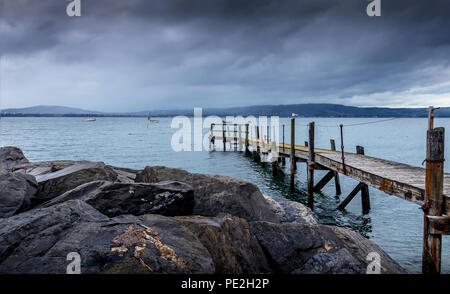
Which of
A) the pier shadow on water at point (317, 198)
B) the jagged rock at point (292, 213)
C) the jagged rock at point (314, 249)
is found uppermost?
the jagged rock at point (314, 249)

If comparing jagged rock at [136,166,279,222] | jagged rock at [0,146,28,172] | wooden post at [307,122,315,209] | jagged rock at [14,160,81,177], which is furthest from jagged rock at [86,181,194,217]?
jagged rock at [0,146,28,172]

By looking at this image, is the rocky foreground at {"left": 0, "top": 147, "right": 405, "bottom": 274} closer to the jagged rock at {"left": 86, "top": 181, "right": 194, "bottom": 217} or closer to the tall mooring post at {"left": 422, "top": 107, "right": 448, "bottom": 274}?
the jagged rock at {"left": 86, "top": 181, "right": 194, "bottom": 217}

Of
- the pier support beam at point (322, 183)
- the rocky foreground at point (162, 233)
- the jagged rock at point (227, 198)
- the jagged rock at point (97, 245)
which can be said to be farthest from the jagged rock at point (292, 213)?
the pier support beam at point (322, 183)

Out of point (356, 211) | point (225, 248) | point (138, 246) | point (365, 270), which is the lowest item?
point (356, 211)

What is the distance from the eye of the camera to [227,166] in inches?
974

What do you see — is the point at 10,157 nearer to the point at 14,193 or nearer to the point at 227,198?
the point at 14,193

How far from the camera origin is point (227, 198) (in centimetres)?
698

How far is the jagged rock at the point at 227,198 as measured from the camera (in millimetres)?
6898

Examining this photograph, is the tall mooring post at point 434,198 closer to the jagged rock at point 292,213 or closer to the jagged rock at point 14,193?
the jagged rock at point 292,213

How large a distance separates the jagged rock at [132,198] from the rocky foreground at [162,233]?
0.02 metres

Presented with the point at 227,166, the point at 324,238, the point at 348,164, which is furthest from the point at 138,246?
the point at 227,166

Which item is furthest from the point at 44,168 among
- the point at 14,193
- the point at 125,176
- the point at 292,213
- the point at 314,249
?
the point at 314,249
